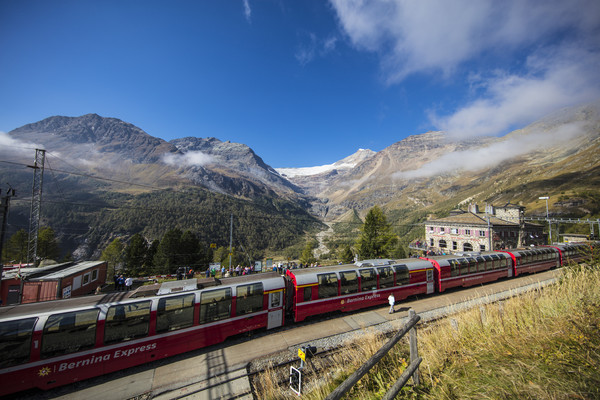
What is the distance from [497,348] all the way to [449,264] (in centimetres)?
1805

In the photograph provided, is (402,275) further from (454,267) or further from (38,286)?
(38,286)

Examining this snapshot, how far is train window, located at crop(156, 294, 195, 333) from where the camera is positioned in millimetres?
10609

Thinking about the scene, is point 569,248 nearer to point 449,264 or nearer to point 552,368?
point 449,264

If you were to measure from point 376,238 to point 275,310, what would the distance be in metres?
28.7

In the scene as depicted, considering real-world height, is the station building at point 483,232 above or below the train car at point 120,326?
above

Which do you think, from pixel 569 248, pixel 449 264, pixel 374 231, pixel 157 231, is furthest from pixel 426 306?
pixel 157 231

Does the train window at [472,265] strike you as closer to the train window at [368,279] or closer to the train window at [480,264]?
the train window at [480,264]

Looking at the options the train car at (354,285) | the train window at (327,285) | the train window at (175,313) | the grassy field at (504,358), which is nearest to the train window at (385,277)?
the train car at (354,285)

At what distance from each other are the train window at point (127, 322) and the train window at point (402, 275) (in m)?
16.0

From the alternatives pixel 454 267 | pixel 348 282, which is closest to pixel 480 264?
pixel 454 267

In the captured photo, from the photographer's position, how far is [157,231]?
4860 inches

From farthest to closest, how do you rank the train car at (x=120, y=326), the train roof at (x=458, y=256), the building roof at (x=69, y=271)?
the train roof at (x=458, y=256), the building roof at (x=69, y=271), the train car at (x=120, y=326)

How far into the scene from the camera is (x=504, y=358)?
13.1ft

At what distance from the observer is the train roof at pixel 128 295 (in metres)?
9.09
